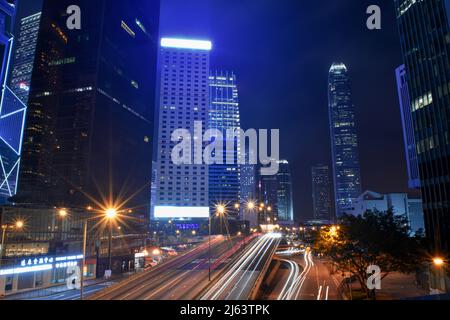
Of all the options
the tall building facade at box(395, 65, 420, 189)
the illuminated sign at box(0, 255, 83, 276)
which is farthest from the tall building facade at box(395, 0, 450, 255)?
the tall building facade at box(395, 65, 420, 189)

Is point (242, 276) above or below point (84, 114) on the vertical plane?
below

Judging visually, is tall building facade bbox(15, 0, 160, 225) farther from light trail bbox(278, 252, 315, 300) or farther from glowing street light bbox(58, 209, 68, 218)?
light trail bbox(278, 252, 315, 300)

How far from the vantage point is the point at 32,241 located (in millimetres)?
48938

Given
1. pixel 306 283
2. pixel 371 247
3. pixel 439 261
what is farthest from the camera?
pixel 306 283

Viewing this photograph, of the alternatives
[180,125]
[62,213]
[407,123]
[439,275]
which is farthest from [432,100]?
[180,125]

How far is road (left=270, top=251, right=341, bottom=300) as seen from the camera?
43.0m

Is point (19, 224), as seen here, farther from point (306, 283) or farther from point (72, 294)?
point (306, 283)

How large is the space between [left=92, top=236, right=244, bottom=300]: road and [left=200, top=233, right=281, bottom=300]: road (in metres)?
1.68

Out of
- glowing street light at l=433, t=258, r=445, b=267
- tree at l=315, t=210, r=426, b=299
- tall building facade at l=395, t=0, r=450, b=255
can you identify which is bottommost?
glowing street light at l=433, t=258, r=445, b=267

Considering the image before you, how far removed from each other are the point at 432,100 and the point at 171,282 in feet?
166

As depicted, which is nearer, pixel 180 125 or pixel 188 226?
pixel 188 226

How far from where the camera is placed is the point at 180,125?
190 metres

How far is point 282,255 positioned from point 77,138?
85.4 metres
